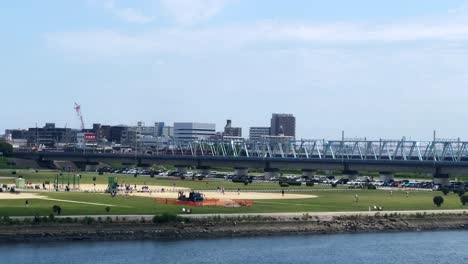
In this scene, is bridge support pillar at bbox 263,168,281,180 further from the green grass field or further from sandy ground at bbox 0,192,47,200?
sandy ground at bbox 0,192,47,200

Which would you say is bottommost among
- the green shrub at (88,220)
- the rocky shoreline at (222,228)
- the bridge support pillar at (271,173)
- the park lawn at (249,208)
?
the rocky shoreline at (222,228)

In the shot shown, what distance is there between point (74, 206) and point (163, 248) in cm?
2017

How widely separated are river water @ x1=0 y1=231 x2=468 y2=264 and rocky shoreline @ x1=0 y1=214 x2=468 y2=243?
153 centimetres

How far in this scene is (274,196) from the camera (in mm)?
111562

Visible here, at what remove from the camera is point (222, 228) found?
77312 millimetres

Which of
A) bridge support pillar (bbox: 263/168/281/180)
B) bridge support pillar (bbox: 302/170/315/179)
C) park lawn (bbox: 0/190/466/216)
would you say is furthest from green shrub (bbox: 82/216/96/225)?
bridge support pillar (bbox: 263/168/281/180)

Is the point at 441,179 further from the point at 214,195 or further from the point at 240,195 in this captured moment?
the point at 214,195

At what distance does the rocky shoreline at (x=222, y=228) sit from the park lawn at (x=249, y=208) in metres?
5.76

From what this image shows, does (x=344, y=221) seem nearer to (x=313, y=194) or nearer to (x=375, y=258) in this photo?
(x=375, y=258)

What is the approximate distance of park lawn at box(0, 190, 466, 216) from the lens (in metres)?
82.0

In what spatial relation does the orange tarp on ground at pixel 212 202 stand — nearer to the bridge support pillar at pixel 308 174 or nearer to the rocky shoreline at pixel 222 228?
the rocky shoreline at pixel 222 228

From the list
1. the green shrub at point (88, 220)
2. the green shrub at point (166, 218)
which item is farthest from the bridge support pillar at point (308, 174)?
the green shrub at point (88, 220)

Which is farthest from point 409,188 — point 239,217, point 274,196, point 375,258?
point 375,258

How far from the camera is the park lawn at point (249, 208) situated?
82000mm
